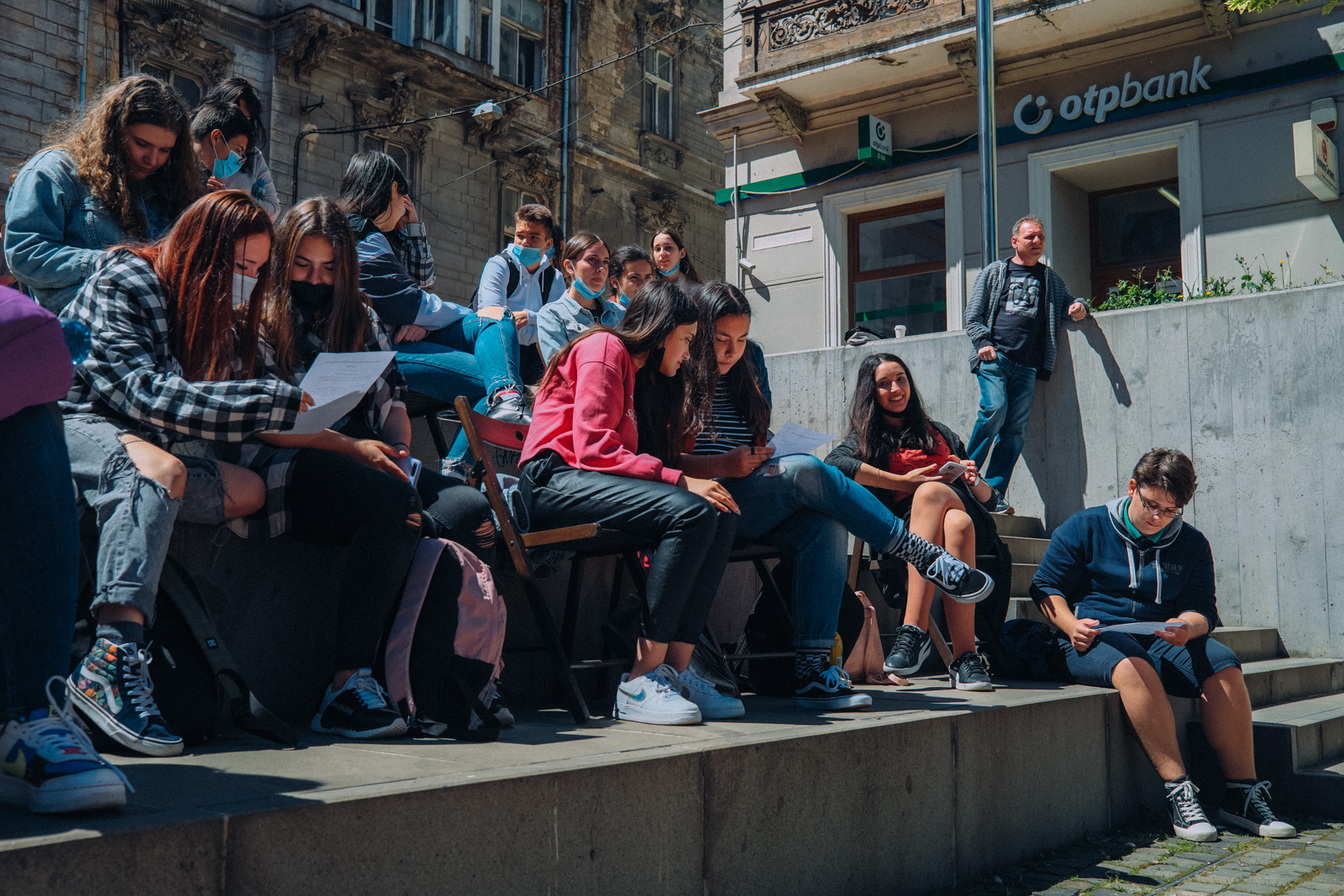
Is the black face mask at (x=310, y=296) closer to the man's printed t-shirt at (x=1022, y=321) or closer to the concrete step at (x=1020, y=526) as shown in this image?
the concrete step at (x=1020, y=526)

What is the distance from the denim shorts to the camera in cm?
503

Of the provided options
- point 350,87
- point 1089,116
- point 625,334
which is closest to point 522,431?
point 625,334

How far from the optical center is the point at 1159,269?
13.7 m

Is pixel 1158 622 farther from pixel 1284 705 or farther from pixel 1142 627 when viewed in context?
pixel 1284 705

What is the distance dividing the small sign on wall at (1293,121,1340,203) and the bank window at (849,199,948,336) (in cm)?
421

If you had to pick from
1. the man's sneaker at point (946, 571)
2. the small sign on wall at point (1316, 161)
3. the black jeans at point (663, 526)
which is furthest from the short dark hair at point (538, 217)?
the small sign on wall at point (1316, 161)

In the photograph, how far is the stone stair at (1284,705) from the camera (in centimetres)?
528

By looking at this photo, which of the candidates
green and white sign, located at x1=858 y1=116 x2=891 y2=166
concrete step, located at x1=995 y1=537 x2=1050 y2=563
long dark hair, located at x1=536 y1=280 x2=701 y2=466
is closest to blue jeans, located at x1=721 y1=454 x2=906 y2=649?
long dark hair, located at x1=536 y1=280 x2=701 y2=466

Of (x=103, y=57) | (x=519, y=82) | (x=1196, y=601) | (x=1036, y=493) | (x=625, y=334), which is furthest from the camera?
(x=519, y=82)

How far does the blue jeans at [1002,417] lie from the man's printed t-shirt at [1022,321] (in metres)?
0.08

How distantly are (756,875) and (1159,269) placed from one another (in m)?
12.3

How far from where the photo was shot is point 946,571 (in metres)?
4.28

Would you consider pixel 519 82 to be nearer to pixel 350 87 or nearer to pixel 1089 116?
pixel 350 87

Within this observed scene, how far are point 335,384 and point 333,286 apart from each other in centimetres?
62
